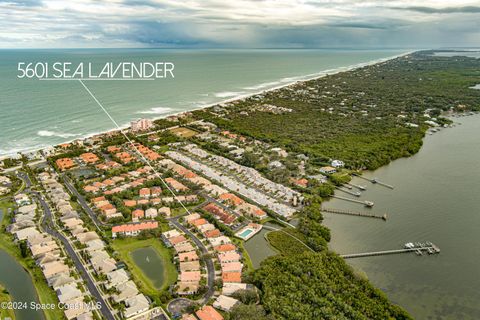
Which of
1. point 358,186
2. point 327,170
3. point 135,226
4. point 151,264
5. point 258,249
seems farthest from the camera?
point 327,170

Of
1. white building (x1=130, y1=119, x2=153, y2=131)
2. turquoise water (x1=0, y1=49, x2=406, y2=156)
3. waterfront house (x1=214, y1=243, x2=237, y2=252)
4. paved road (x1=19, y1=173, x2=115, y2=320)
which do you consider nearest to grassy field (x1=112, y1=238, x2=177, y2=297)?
paved road (x1=19, y1=173, x2=115, y2=320)

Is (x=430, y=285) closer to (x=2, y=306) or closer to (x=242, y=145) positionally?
(x=2, y=306)

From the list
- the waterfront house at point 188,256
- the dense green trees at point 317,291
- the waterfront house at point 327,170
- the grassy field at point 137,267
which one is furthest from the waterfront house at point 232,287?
the waterfront house at point 327,170

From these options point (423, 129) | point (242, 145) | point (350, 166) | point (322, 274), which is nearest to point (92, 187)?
point (242, 145)

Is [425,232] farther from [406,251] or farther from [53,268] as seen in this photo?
[53,268]

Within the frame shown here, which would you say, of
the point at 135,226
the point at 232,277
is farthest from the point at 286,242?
the point at 135,226

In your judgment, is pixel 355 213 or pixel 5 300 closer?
pixel 5 300
